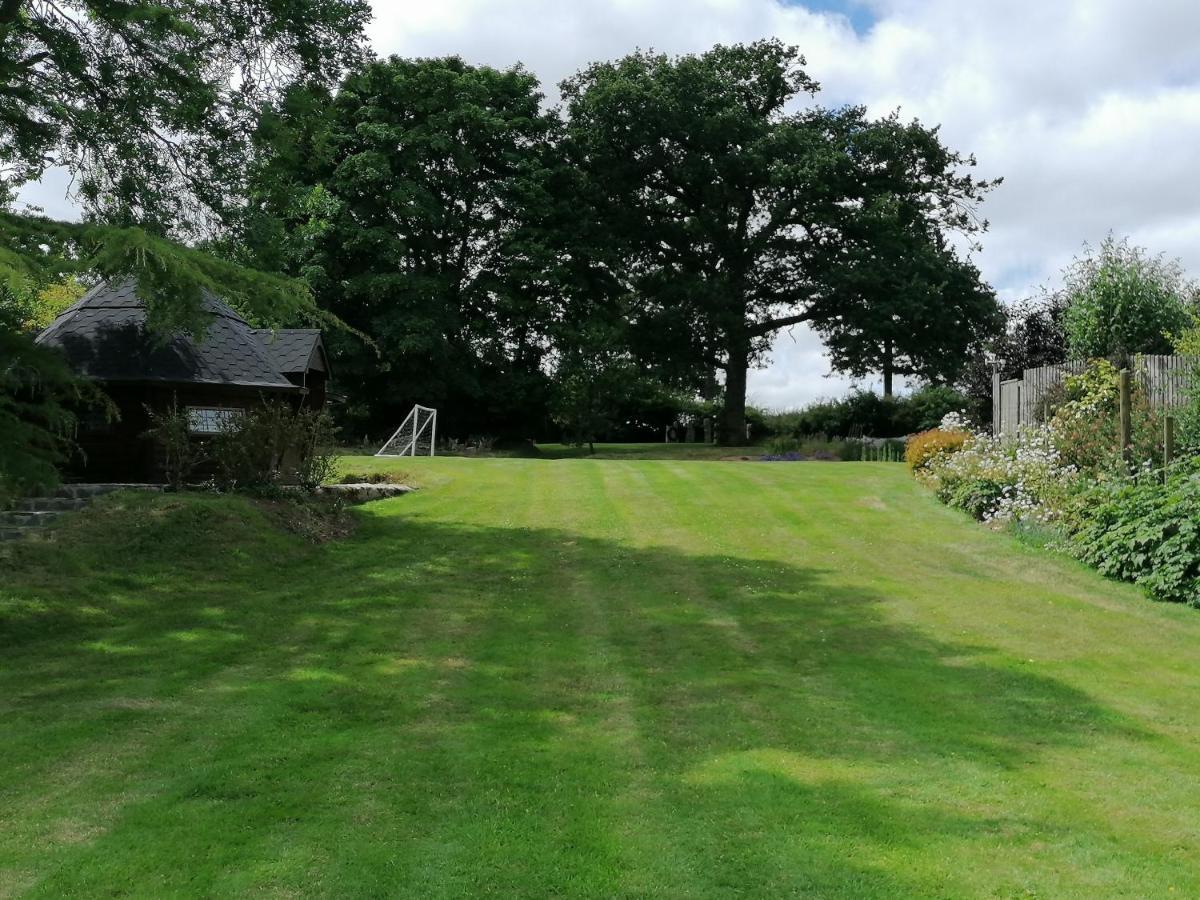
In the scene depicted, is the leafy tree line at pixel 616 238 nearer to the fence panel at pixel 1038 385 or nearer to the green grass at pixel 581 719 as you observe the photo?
the fence panel at pixel 1038 385

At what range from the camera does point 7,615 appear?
10008 millimetres

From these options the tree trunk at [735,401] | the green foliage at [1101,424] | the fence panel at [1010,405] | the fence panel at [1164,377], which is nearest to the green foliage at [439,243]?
the tree trunk at [735,401]

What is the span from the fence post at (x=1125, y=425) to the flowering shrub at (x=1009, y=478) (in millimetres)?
811

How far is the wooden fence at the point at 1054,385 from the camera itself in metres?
14.4

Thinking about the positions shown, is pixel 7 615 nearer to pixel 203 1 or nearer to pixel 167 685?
pixel 167 685

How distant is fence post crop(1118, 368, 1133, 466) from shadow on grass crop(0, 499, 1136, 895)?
4.71m

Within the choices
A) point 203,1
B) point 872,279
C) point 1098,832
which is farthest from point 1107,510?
point 872,279

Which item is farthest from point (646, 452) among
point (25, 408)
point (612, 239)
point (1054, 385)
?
point (25, 408)

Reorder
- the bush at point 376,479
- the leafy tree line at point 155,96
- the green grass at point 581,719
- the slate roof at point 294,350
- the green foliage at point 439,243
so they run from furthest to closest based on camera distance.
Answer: the green foliage at point 439,243 → the slate roof at point 294,350 → the bush at point 376,479 → the leafy tree line at point 155,96 → the green grass at point 581,719

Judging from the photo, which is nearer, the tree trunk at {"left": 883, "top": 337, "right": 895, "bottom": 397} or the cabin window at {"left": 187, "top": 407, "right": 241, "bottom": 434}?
the cabin window at {"left": 187, "top": 407, "right": 241, "bottom": 434}

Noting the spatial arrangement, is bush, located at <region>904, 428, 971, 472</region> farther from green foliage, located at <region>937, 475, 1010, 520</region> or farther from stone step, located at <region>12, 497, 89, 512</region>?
stone step, located at <region>12, 497, 89, 512</region>

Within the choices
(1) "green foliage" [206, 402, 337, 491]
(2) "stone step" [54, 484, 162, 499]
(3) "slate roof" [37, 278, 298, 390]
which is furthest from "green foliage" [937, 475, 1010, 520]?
(2) "stone step" [54, 484, 162, 499]

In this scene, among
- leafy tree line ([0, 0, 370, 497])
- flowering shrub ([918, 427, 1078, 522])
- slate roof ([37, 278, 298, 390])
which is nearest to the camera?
leafy tree line ([0, 0, 370, 497])

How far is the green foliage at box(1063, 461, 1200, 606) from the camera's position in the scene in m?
10.7
